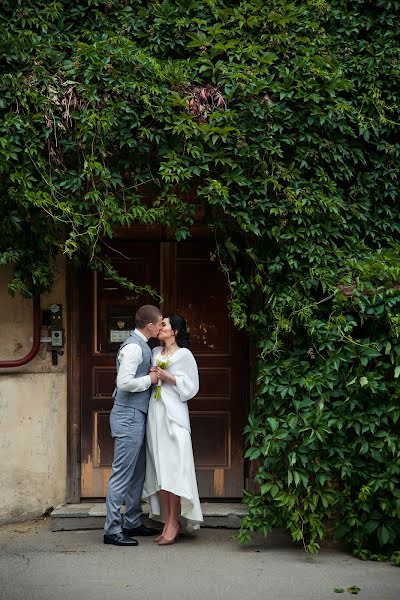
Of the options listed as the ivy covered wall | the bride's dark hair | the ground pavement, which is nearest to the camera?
the ground pavement

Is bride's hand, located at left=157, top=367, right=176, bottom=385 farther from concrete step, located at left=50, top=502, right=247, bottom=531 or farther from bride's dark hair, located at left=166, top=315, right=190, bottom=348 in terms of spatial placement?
concrete step, located at left=50, top=502, right=247, bottom=531

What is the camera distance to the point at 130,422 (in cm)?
656

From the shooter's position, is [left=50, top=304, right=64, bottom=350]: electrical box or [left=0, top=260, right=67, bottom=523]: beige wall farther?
[left=50, top=304, right=64, bottom=350]: electrical box

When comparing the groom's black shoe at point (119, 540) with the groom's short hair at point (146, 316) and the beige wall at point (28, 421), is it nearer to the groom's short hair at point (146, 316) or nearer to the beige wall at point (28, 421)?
the beige wall at point (28, 421)

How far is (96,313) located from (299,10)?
127 inches

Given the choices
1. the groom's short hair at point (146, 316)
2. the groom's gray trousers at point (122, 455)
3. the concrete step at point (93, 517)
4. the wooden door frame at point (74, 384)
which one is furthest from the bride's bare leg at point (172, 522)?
the groom's short hair at point (146, 316)

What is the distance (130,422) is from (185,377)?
0.57 metres

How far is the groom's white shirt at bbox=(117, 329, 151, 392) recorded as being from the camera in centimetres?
643

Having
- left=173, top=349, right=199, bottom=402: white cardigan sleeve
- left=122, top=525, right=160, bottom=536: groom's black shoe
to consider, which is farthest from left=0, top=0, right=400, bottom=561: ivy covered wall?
left=122, top=525, right=160, bottom=536: groom's black shoe

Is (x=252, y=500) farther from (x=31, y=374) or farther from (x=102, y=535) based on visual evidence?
(x=31, y=374)

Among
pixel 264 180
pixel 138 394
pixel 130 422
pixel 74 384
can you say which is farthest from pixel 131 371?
pixel 264 180

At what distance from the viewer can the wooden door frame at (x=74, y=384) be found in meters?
7.38

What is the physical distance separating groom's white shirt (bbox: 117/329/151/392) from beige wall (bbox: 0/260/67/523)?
3.69 feet

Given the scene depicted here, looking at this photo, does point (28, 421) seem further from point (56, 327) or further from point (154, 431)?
point (154, 431)
